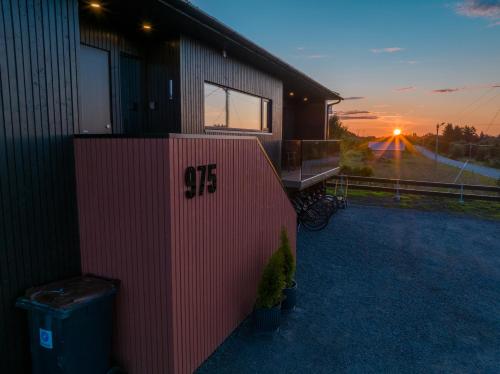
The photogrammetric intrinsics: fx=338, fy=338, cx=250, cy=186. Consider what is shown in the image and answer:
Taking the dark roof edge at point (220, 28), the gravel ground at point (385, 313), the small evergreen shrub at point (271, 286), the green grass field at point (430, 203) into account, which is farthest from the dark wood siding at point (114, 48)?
the green grass field at point (430, 203)

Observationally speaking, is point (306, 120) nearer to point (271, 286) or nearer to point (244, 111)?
point (244, 111)

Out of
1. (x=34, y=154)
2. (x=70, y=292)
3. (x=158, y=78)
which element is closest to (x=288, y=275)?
(x=70, y=292)

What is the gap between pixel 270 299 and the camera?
499cm

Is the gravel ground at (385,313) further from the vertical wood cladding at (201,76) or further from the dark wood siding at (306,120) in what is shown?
the dark wood siding at (306,120)

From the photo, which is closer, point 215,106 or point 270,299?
point 270,299

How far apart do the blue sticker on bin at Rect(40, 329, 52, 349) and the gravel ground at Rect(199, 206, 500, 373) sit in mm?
1828

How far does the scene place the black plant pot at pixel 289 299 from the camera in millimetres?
5609

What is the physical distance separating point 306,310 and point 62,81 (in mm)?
4941

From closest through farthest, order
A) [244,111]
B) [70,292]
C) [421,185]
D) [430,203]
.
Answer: [70,292] → [244,111] → [430,203] → [421,185]

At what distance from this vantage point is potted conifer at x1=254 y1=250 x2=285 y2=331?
195 inches

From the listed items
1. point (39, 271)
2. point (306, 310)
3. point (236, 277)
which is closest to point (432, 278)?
point (306, 310)

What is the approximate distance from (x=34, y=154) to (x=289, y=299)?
4220mm

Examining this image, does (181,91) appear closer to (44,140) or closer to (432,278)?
(44,140)

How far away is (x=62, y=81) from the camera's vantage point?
13.1ft
